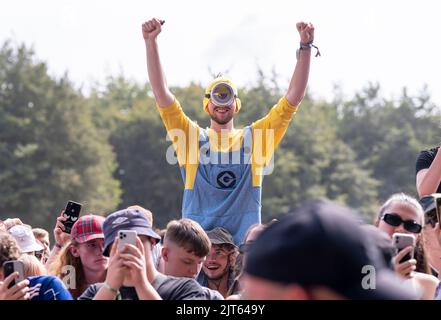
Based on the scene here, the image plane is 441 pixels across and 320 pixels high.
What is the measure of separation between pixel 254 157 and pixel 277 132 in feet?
0.86

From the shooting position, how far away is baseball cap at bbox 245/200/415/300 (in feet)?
8.93

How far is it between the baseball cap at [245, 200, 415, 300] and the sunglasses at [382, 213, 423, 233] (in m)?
3.76

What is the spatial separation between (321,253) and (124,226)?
315cm

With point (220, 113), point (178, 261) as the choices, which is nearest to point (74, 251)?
point (178, 261)

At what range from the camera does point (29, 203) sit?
211ft

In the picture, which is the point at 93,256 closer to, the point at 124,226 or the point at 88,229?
the point at 88,229

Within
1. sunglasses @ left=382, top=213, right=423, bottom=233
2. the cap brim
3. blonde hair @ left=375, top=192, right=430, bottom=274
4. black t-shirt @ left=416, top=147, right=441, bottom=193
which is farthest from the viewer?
black t-shirt @ left=416, top=147, right=441, bottom=193

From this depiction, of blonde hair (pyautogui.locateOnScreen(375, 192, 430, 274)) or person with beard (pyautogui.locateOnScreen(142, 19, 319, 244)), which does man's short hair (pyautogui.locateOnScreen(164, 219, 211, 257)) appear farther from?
person with beard (pyautogui.locateOnScreen(142, 19, 319, 244))

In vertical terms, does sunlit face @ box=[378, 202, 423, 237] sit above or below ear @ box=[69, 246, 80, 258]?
above

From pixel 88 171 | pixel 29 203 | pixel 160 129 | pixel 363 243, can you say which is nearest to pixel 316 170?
pixel 160 129

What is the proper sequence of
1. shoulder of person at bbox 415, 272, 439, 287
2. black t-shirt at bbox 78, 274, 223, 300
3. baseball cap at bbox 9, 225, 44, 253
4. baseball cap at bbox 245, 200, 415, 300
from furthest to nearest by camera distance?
1. baseball cap at bbox 9, 225, 44, 253
2. shoulder of person at bbox 415, 272, 439, 287
3. black t-shirt at bbox 78, 274, 223, 300
4. baseball cap at bbox 245, 200, 415, 300

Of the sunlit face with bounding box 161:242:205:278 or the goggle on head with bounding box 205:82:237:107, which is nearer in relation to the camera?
the sunlit face with bounding box 161:242:205:278

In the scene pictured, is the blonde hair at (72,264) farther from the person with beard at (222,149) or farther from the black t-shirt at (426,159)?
the black t-shirt at (426,159)

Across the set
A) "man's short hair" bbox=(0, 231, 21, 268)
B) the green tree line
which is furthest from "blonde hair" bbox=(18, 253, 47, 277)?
the green tree line
